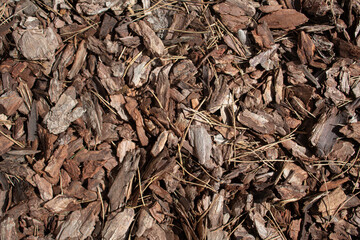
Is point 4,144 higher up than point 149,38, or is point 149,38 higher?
point 149,38

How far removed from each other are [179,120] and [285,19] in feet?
3.15

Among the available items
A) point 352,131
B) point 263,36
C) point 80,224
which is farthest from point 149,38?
point 352,131

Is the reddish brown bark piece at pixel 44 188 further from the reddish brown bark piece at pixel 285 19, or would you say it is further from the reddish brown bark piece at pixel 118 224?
the reddish brown bark piece at pixel 285 19

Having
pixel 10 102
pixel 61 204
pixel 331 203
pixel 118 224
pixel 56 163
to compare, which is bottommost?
pixel 331 203

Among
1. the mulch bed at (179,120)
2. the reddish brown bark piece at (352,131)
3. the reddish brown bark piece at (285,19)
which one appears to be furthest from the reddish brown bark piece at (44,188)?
the reddish brown bark piece at (352,131)

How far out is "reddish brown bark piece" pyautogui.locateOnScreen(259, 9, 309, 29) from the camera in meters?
1.83

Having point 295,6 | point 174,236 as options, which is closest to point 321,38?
point 295,6

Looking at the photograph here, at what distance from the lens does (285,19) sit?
1842mm

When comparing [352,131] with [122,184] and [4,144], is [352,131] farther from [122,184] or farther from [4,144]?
[4,144]

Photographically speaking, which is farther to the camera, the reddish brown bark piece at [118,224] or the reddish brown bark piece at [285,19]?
the reddish brown bark piece at [285,19]

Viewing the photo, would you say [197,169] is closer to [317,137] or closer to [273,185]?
[273,185]

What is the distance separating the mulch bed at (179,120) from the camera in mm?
1760

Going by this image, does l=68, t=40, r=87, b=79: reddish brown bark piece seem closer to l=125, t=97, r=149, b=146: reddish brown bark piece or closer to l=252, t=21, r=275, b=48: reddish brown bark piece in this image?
l=125, t=97, r=149, b=146: reddish brown bark piece

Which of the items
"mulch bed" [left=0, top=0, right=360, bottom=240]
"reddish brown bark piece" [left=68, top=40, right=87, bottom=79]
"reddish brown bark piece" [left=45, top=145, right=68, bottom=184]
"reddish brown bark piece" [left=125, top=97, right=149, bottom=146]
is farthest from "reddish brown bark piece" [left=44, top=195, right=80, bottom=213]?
"reddish brown bark piece" [left=68, top=40, right=87, bottom=79]
